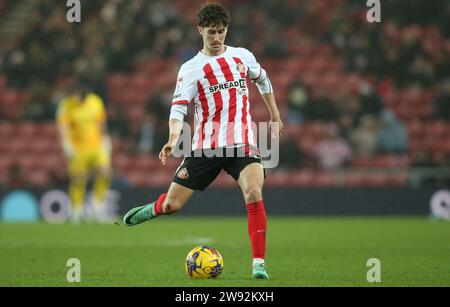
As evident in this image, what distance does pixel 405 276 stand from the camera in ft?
25.1

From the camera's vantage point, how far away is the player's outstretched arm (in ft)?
23.7

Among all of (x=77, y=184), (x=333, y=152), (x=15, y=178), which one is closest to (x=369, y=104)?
(x=333, y=152)

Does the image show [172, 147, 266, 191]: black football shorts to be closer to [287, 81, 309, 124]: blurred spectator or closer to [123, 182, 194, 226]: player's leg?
[123, 182, 194, 226]: player's leg

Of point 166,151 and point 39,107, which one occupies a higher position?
point 39,107

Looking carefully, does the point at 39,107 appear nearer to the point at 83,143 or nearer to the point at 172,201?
the point at 83,143

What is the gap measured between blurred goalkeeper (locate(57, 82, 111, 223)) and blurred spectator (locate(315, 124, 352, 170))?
169 inches

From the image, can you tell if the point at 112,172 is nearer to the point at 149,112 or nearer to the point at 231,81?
the point at 149,112

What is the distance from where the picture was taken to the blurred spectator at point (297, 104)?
19.6 meters

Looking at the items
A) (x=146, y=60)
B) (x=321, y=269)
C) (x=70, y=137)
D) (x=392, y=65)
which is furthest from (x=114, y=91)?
(x=321, y=269)

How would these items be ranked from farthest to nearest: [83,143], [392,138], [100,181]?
[392,138] → [83,143] → [100,181]

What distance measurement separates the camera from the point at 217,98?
773 centimetres

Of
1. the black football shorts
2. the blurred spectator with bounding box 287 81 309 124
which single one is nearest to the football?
the black football shorts

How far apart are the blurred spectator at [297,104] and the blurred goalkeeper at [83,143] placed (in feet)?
14.1

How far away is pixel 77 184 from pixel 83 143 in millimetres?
759
